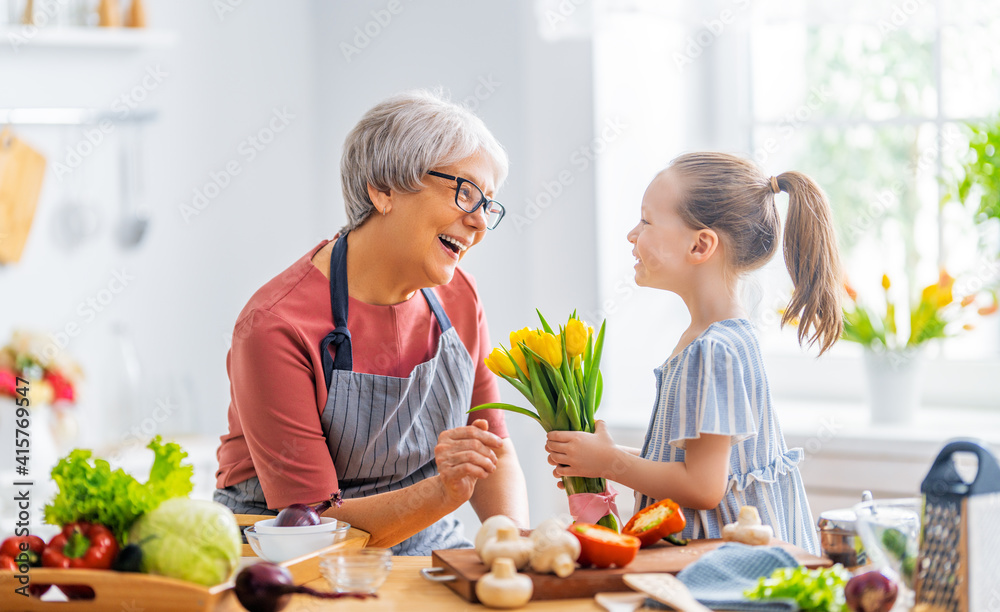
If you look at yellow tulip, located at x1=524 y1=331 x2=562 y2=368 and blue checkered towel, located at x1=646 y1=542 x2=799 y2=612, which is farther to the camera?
yellow tulip, located at x1=524 y1=331 x2=562 y2=368

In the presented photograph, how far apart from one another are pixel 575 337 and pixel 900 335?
172 centimetres

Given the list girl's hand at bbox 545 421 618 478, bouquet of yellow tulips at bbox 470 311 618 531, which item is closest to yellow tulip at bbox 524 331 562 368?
bouquet of yellow tulips at bbox 470 311 618 531

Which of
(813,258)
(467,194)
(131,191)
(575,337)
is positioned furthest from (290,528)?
(131,191)

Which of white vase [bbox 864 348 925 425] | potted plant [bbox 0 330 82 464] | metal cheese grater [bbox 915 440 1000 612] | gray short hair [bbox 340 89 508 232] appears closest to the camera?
metal cheese grater [bbox 915 440 1000 612]

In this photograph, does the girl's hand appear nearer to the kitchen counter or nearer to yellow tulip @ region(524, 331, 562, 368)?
yellow tulip @ region(524, 331, 562, 368)

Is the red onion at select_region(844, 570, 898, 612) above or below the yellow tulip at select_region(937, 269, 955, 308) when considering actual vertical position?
below

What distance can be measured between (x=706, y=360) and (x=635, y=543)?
0.33 meters

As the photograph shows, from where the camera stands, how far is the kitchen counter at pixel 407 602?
3.51ft

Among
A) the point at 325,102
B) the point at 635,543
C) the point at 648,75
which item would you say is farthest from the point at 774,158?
the point at 635,543

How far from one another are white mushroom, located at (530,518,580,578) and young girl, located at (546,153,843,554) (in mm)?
228

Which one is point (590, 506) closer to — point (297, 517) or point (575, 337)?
point (575, 337)

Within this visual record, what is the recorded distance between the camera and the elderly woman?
1572 mm

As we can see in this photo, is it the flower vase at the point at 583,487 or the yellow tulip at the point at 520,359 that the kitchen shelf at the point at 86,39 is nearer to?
the yellow tulip at the point at 520,359

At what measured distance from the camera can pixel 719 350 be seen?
135cm
